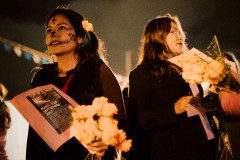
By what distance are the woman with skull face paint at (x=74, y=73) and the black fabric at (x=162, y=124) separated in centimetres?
23

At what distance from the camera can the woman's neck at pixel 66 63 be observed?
1.63 metres

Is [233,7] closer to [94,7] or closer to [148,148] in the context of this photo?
[94,7]

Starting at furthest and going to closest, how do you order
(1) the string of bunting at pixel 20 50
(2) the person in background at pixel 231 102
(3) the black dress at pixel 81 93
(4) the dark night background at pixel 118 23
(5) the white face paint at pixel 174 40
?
1. (1) the string of bunting at pixel 20 50
2. (4) the dark night background at pixel 118 23
3. (5) the white face paint at pixel 174 40
4. (3) the black dress at pixel 81 93
5. (2) the person in background at pixel 231 102

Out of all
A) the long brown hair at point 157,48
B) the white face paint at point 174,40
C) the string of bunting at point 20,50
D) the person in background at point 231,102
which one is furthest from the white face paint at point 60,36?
the string of bunting at point 20,50

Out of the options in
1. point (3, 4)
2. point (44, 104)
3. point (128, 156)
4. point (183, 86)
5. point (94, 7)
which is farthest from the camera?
point (3, 4)

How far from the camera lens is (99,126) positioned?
40.8 inches

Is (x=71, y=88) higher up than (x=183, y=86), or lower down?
higher up

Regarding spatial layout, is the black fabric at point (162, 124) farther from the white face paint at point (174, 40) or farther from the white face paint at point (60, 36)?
the white face paint at point (60, 36)

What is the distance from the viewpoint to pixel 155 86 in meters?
1.58

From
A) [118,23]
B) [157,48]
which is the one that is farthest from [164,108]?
[118,23]

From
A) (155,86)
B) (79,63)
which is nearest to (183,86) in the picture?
(155,86)

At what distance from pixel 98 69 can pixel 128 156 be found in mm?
644

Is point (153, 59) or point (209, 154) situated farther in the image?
point (153, 59)

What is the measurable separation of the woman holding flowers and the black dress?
0.24 metres
